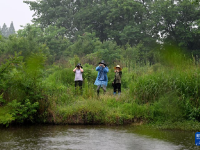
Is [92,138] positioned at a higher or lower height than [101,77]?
lower

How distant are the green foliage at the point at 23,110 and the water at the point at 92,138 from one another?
38cm

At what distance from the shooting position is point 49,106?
11.8 m

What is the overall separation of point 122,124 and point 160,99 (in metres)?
1.84

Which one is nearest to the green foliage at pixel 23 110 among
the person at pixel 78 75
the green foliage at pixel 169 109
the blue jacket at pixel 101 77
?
the blue jacket at pixel 101 77

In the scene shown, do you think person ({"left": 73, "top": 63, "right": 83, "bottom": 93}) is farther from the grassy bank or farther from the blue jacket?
the grassy bank

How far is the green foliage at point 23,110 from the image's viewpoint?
10.7 m

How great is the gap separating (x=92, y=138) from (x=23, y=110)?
3.04 metres

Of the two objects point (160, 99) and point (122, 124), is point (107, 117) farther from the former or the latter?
point (160, 99)

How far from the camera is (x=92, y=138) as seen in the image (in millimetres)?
9086

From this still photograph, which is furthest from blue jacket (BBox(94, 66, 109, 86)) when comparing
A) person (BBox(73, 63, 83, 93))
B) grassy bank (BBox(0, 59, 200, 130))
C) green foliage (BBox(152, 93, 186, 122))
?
green foliage (BBox(152, 93, 186, 122))

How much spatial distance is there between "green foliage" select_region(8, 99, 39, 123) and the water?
383 mm

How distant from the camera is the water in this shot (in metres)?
8.01

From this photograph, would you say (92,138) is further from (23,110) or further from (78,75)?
(78,75)

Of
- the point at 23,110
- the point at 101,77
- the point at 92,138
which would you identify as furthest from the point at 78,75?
the point at 92,138
